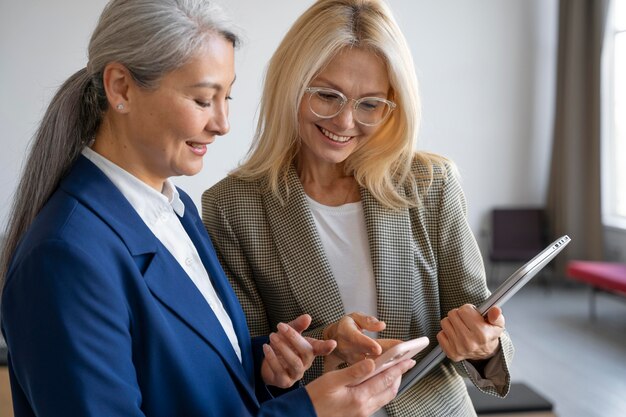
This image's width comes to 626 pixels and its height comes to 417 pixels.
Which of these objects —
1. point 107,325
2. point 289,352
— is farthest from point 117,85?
point 289,352

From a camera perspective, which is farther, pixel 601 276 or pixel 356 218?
pixel 601 276

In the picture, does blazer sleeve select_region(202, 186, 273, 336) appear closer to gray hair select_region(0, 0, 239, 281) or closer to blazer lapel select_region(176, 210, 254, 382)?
blazer lapel select_region(176, 210, 254, 382)

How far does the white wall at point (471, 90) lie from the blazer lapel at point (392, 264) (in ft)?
21.5

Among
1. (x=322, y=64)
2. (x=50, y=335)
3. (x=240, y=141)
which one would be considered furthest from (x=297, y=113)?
Result: (x=240, y=141)

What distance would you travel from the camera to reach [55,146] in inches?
51.3

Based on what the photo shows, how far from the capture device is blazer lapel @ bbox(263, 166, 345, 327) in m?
1.82

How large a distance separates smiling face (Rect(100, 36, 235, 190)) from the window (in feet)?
25.4

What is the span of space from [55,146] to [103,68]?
0.52ft

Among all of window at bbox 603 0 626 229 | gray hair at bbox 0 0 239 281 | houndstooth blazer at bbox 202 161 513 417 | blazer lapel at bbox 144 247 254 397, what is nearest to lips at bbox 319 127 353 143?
houndstooth blazer at bbox 202 161 513 417

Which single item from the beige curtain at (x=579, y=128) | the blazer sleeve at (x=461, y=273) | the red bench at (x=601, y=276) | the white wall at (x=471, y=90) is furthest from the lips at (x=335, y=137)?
the beige curtain at (x=579, y=128)

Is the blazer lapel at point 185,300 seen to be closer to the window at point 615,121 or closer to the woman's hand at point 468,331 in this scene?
the woman's hand at point 468,331

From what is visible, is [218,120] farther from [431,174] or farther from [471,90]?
[471,90]

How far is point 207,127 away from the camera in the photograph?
4.28 feet

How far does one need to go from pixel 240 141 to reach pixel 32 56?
2.32 m
